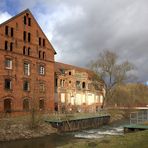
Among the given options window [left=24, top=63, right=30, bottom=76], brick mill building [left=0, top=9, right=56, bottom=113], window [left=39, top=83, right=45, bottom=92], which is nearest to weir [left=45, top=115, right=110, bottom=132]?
brick mill building [left=0, top=9, right=56, bottom=113]

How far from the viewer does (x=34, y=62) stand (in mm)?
44812

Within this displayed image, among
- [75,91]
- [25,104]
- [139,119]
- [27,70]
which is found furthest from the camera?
[75,91]

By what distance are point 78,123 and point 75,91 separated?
1719 centimetres

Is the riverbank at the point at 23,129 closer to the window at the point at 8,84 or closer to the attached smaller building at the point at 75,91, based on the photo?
the window at the point at 8,84

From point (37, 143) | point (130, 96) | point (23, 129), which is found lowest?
point (37, 143)

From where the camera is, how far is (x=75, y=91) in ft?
193

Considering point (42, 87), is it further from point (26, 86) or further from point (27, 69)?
point (27, 69)

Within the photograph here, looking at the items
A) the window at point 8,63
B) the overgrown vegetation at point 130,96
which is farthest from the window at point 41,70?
the overgrown vegetation at point 130,96

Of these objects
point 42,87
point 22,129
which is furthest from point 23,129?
point 42,87

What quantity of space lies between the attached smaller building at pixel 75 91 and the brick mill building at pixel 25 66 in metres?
5.83

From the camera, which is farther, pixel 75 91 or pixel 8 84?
pixel 75 91

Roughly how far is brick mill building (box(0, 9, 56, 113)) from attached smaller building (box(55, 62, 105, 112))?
229 inches

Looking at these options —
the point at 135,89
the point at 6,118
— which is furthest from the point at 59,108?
the point at 135,89

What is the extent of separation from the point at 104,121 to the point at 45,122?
1587 cm
